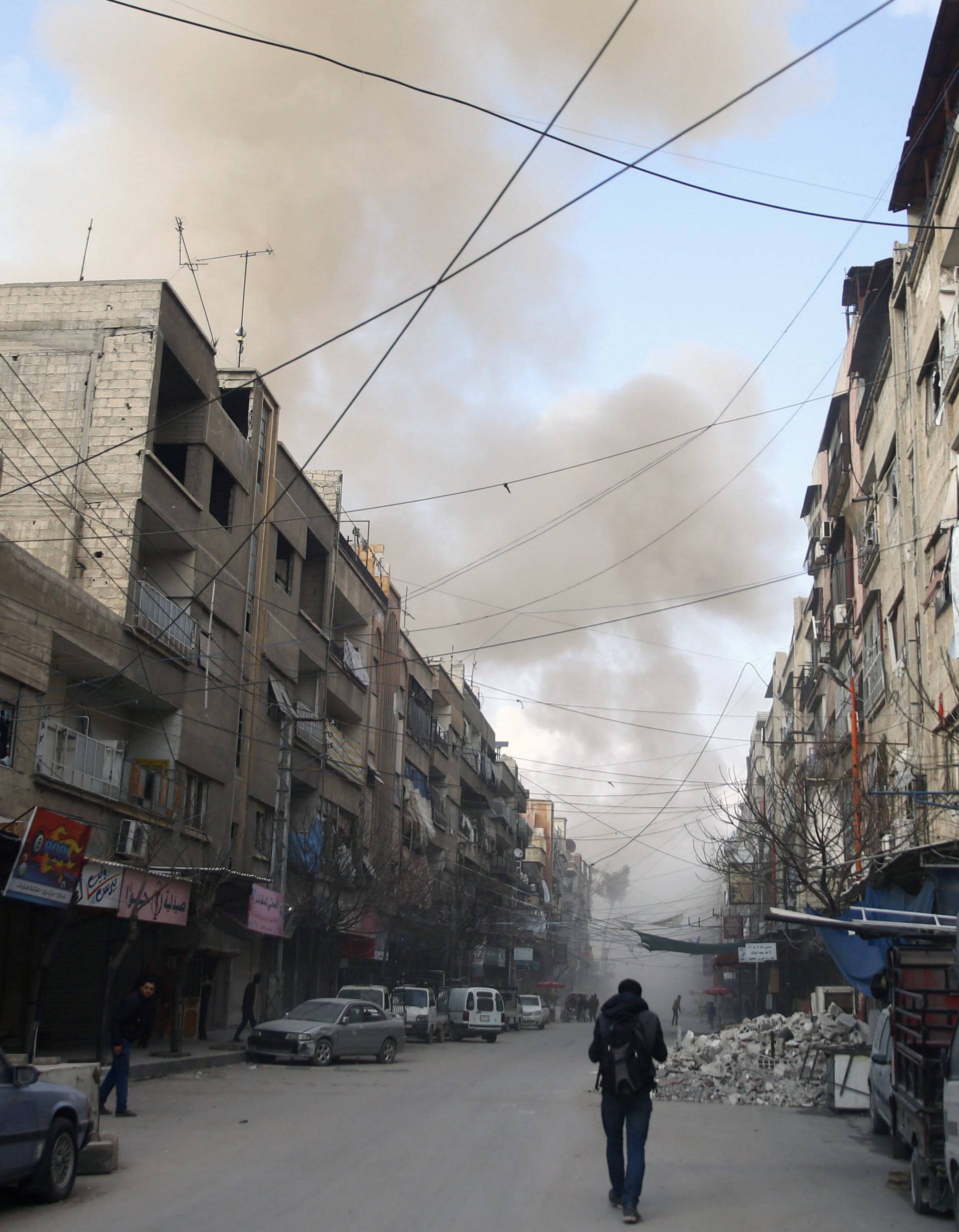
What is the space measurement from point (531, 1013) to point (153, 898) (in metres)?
38.6

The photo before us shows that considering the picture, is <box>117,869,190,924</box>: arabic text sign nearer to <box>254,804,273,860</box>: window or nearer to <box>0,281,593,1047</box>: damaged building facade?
<box>0,281,593,1047</box>: damaged building facade

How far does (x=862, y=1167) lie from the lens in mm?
12109

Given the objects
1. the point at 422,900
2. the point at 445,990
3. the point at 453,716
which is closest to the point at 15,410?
the point at 422,900

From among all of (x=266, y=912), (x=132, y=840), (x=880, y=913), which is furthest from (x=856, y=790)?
(x=132, y=840)

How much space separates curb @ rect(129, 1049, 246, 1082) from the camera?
67.7 feet

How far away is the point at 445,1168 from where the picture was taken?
11086mm

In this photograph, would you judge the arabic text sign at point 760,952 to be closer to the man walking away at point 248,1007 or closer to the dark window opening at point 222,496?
the man walking away at point 248,1007

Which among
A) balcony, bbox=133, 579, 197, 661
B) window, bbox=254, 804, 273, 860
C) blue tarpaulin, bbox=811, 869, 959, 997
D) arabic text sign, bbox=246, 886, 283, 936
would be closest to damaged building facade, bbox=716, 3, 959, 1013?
blue tarpaulin, bbox=811, 869, 959, 997

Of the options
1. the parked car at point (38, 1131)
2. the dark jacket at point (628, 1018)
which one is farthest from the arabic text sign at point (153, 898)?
the dark jacket at point (628, 1018)

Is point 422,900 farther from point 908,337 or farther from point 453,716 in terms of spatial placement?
point 908,337

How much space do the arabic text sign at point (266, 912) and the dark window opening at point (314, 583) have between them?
15115 millimetres

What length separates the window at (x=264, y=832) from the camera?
35031mm

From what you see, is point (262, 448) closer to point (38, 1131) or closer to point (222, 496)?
point (222, 496)

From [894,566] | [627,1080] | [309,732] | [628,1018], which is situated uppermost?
[894,566]
